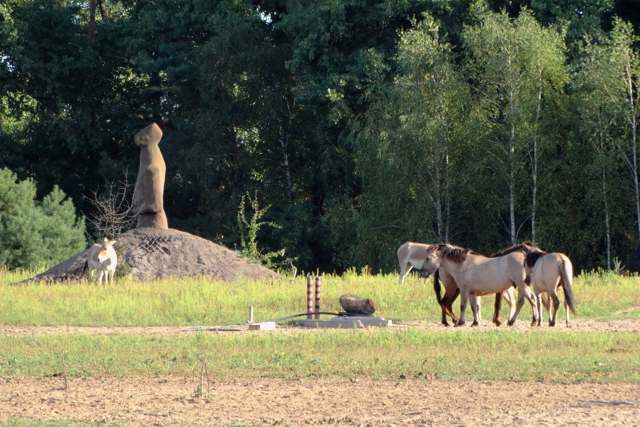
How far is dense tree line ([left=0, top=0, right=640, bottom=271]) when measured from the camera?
147ft

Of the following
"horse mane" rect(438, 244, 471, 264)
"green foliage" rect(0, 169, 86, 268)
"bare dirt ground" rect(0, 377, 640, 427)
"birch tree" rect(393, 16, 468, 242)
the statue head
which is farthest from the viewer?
"green foliage" rect(0, 169, 86, 268)

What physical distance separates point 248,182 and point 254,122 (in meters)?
2.55

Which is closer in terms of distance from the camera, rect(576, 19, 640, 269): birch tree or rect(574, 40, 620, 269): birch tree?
rect(576, 19, 640, 269): birch tree

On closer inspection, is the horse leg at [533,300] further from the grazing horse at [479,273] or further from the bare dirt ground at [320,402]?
the bare dirt ground at [320,402]

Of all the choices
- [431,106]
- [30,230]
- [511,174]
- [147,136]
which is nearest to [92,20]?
[30,230]

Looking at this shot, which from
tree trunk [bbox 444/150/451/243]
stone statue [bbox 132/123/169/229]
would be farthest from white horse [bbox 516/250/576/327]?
tree trunk [bbox 444/150/451/243]

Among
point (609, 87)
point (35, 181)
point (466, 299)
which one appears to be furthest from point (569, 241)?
point (35, 181)

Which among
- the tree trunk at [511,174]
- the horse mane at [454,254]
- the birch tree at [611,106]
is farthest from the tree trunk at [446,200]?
the horse mane at [454,254]

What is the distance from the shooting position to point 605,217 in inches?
1742

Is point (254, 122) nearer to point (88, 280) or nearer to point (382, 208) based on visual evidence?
point (382, 208)

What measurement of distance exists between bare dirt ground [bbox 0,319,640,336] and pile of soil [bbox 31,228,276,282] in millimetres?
8365

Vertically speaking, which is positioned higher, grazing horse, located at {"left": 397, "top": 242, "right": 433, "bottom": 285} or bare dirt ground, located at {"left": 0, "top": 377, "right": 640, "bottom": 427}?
grazing horse, located at {"left": 397, "top": 242, "right": 433, "bottom": 285}

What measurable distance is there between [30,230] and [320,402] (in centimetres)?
3287

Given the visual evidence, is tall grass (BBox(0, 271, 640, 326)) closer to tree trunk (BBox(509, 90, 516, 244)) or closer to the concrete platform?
the concrete platform
